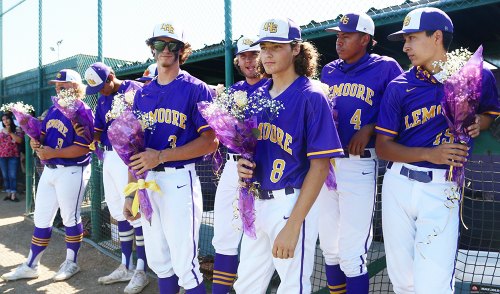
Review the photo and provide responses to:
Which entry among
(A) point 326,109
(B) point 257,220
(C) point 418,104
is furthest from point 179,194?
(C) point 418,104

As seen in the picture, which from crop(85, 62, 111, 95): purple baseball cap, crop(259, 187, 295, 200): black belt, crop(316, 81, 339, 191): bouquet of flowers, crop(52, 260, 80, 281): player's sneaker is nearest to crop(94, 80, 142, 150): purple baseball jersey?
crop(85, 62, 111, 95): purple baseball cap

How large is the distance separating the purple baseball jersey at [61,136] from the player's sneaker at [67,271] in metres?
1.07

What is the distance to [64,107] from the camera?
156 inches

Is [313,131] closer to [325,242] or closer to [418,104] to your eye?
[418,104]

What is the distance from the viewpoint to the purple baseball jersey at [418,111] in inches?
84.0

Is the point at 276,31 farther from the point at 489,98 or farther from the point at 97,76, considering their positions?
the point at 97,76

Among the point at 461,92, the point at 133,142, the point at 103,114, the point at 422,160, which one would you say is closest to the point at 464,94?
the point at 461,92

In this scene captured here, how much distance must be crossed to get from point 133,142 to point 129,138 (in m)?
0.04

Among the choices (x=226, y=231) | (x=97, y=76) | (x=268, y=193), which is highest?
(x=97, y=76)

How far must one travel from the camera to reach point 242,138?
2.05 meters

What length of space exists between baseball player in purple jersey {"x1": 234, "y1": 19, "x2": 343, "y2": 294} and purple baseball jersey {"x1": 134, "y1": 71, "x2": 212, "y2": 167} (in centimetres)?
73

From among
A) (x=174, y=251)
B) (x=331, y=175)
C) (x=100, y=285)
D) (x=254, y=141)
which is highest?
(x=254, y=141)

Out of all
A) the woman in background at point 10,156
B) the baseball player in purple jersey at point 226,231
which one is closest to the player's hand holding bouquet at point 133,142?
the baseball player in purple jersey at point 226,231

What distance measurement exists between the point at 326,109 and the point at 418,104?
59 cm
